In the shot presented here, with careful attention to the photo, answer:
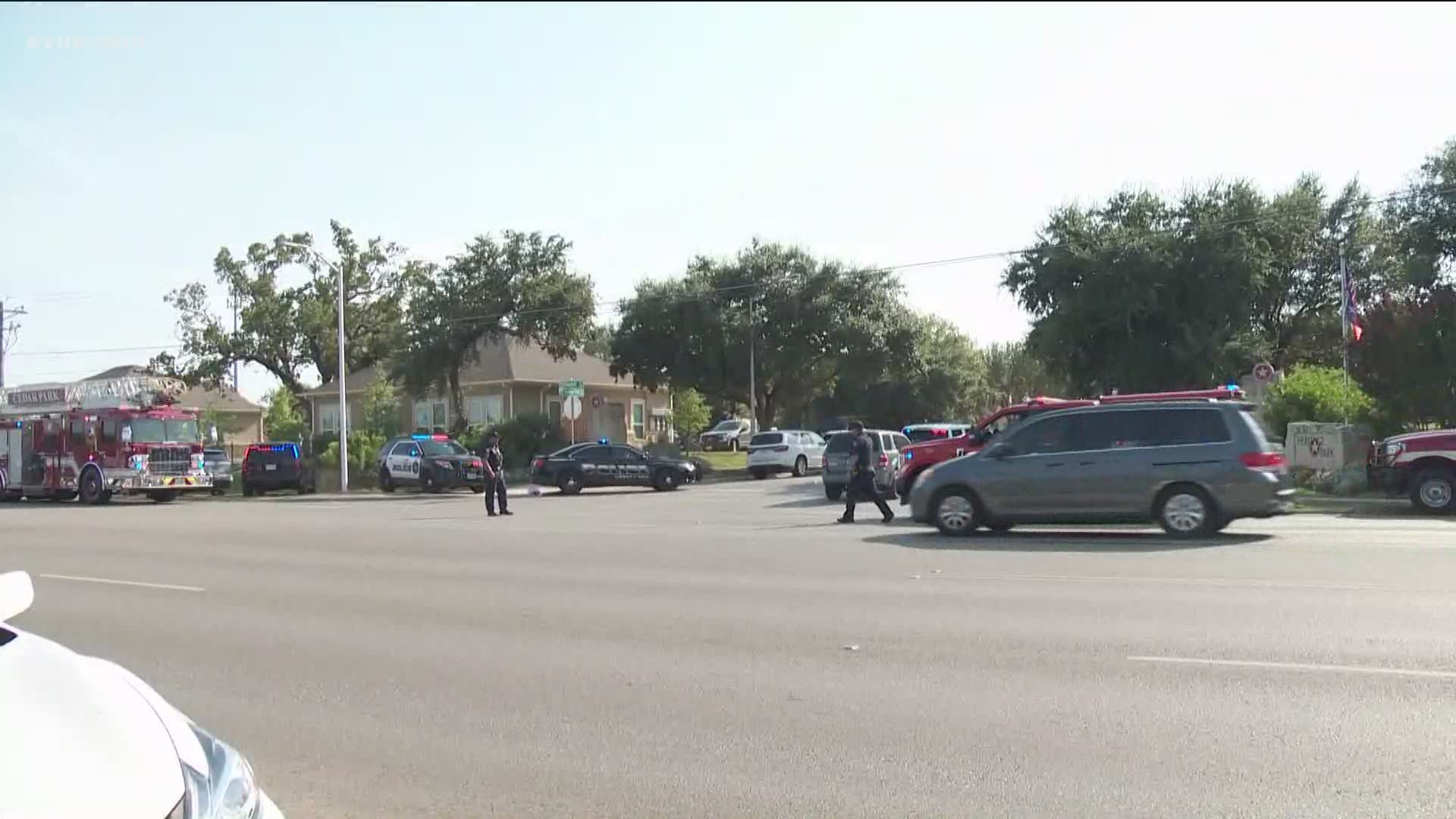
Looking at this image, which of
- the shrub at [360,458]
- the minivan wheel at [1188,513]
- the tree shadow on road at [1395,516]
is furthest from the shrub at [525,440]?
the minivan wheel at [1188,513]

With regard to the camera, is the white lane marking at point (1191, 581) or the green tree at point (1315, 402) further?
the green tree at point (1315, 402)

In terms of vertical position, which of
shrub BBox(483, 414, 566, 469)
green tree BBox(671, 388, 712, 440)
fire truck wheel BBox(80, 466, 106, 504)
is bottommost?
fire truck wheel BBox(80, 466, 106, 504)

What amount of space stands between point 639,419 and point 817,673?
55.0 meters

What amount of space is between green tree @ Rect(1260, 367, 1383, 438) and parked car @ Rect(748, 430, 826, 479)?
1370cm

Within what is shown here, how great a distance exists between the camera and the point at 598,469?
32312mm

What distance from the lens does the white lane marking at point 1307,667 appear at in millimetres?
7234

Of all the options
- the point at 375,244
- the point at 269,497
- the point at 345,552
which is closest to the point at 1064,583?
the point at 345,552

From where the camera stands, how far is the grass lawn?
4247 cm

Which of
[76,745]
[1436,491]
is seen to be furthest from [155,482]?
[76,745]

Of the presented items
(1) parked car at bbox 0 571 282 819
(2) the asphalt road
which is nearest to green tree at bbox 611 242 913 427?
(2) the asphalt road

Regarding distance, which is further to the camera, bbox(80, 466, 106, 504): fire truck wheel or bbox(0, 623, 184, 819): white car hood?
bbox(80, 466, 106, 504): fire truck wheel

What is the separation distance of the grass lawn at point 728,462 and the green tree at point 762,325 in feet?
9.29

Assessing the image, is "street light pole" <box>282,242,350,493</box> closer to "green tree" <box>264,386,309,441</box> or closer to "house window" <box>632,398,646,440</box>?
"green tree" <box>264,386,309,441</box>

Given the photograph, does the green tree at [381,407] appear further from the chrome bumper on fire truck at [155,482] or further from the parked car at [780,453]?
the parked car at [780,453]
